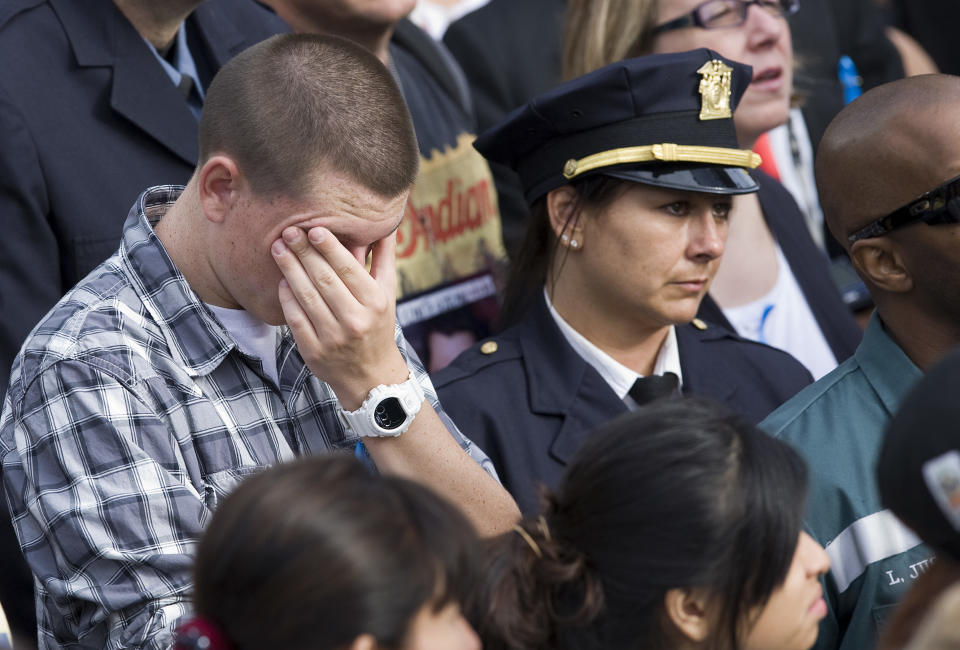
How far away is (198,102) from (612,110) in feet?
3.46

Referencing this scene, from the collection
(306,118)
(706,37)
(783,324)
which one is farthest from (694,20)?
(306,118)

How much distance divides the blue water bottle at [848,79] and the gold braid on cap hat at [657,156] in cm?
201

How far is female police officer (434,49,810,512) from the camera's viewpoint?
3.07 meters

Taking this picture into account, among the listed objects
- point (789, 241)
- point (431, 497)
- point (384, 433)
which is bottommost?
point (789, 241)

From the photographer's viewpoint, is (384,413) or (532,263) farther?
(532,263)

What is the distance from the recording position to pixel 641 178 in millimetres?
3080

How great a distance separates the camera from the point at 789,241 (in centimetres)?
404

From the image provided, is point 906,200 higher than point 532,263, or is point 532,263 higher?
point 906,200

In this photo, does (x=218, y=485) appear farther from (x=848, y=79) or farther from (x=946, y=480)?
(x=848, y=79)

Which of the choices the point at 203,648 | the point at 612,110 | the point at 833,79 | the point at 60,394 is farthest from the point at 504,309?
the point at 833,79

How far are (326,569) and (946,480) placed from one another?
0.78 m

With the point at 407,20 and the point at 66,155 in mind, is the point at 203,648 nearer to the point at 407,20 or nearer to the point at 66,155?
the point at 66,155

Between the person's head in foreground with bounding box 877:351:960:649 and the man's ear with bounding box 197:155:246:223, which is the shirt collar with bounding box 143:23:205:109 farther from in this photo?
the person's head in foreground with bounding box 877:351:960:649

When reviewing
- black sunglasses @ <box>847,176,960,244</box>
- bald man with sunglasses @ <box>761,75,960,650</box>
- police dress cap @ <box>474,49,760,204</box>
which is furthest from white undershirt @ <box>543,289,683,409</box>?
black sunglasses @ <box>847,176,960,244</box>
